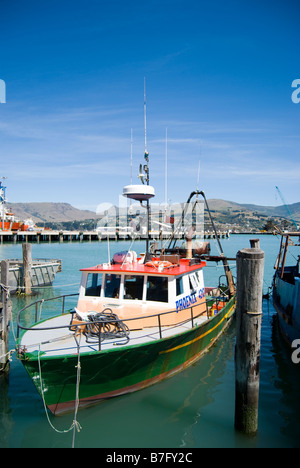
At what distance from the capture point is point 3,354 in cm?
1024

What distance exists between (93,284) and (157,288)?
6.69 feet

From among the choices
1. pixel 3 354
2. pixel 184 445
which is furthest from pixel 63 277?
pixel 184 445

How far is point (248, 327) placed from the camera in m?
7.03

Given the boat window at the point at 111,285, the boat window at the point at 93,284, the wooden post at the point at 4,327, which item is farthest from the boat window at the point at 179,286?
the wooden post at the point at 4,327

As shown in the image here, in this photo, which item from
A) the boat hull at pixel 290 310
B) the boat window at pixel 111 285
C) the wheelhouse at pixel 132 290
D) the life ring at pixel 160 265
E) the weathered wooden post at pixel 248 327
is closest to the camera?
the weathered wooden post at pixel 248 327

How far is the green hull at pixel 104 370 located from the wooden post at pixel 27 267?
50.1ft

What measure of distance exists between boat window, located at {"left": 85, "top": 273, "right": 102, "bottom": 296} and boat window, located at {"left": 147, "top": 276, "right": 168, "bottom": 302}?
1.59m

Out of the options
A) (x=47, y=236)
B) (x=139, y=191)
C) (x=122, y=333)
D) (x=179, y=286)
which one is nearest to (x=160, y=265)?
(x=179, y=286)

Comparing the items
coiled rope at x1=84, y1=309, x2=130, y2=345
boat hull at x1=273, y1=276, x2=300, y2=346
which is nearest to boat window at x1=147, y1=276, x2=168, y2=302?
coiled rope at x1=84, y1=309, x2=130, y2=345

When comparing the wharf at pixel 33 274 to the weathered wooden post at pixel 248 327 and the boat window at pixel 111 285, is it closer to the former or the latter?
the boat window at pixel 111 285

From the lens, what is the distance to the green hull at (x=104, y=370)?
7568 mm

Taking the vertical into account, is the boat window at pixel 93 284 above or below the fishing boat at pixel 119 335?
above

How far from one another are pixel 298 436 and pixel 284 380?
122 inches

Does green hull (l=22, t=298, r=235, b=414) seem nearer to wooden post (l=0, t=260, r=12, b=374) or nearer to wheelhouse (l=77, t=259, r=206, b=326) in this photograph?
wheelhouse (l=77, t=259, r=206, b=326)
